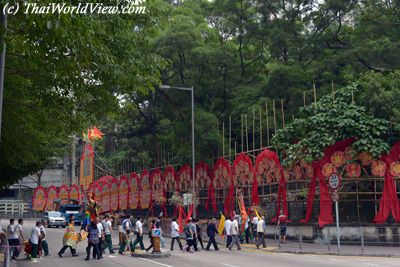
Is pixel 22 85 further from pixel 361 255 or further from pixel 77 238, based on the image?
pixel 361 255

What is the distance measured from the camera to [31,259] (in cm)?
1928

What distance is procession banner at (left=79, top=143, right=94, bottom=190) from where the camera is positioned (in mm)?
55666

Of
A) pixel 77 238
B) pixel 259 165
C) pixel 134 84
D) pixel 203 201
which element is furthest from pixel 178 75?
pixel 134 84

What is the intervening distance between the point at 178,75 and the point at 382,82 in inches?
713

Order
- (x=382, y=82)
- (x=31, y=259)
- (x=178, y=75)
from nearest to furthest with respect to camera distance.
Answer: (x=31, y=259) → (x=382, y=82) → (x=178, y=75)

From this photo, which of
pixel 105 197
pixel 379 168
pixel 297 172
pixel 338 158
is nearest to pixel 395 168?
pixel 379 168

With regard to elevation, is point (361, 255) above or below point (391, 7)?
below

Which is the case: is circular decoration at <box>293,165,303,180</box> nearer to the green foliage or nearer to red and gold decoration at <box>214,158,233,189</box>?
the green foliage

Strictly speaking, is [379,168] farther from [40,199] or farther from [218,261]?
[40,199]

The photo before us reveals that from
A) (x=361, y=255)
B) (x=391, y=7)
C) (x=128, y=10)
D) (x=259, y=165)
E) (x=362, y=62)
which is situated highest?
(x=391, y=7)

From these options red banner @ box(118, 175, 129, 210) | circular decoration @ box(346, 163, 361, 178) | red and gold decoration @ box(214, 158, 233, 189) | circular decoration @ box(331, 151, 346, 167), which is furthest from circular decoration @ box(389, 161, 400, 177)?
red banner @ box(118, 175, 129, 210)

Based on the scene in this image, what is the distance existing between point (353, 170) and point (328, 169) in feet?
Answer: 3.93

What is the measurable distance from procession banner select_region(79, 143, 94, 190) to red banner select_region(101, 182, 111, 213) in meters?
3.87

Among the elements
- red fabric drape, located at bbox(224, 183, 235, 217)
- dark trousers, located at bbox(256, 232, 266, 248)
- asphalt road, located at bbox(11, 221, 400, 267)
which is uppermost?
red fabric drape, located at bbox(224, 183, 235, 217)
